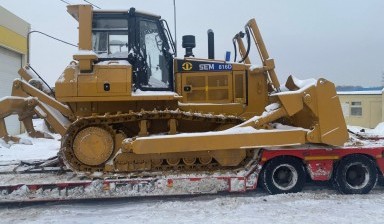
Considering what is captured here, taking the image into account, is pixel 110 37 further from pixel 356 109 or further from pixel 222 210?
pixel 356 109

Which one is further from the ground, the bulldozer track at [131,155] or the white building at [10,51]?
the white building at [10,51]

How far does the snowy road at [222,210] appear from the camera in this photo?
6.39 metres

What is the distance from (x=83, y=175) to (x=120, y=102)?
146 centimetres

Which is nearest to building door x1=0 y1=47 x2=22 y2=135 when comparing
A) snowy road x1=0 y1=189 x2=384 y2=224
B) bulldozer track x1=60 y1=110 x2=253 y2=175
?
bulldozer track x1=60 y1=110 x2=253 y2=175

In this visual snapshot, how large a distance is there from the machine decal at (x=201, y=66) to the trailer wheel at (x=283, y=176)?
2114 millimetres

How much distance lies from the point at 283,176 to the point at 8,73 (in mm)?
19801

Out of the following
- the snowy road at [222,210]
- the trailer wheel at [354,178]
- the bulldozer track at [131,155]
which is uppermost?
the bulldozer track at [131,155]

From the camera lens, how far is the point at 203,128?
831cm

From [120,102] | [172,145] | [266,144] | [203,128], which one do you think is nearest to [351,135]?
[266,144]

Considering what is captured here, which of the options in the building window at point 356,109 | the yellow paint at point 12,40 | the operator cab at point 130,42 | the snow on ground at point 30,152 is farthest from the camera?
the building window at point 356,109

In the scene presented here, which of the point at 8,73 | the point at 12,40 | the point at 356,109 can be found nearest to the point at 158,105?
the point at 8,73

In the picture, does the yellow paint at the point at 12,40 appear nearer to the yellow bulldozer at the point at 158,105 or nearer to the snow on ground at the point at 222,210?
the yellow bulldozer at the point at 158,105

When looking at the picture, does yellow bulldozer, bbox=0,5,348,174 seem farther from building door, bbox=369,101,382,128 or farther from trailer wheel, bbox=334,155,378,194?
building door, bbox=369,101,382,128

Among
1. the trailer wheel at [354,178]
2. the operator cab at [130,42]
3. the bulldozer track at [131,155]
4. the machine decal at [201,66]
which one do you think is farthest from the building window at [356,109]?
the operator cab at [130,42]
